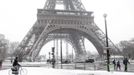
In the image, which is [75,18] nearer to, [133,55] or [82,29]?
[82,29]

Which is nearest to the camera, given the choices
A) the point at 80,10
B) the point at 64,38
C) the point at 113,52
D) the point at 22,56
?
→ the point at 22,56

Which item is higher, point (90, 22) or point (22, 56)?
point (90, 22)

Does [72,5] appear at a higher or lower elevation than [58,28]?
higher

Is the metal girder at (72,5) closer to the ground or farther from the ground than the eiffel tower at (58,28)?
farther from the ground

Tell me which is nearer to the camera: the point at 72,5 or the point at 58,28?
the point at 58,28

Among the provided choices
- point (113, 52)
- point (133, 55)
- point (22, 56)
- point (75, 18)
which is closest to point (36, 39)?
point (22, 56)

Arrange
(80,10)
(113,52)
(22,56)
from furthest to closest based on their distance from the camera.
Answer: (80,10) < (113,52) < (22,56)

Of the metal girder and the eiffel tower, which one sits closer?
the eiffel tower

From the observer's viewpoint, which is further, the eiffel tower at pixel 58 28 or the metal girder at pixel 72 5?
the metal girder at pixel 72 5

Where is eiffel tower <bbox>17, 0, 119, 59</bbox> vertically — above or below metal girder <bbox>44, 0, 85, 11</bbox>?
below

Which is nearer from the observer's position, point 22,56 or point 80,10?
point 22,56

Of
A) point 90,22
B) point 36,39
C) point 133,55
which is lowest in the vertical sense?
point 133,55
